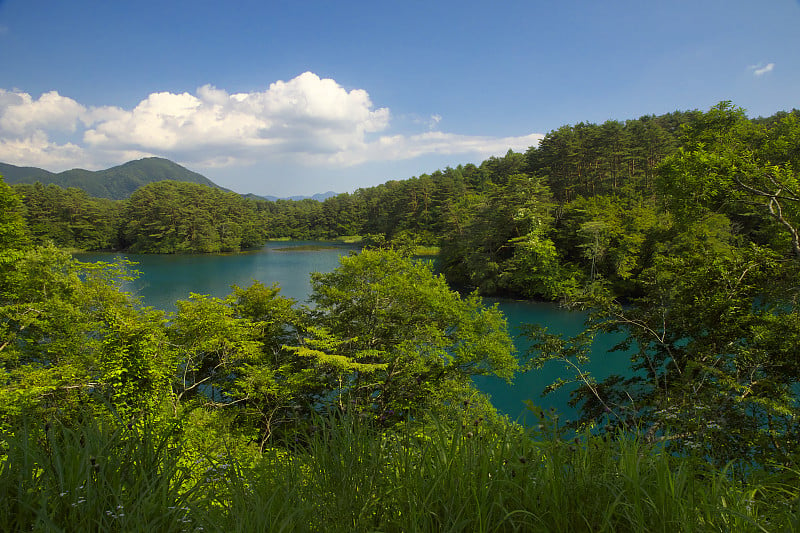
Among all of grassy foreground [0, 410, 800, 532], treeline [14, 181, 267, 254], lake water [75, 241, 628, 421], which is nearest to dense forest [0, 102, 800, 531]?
grassy foreground [0, 410, 800, 532]

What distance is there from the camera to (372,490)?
4.60ft

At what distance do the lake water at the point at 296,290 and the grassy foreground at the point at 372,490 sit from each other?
462mm

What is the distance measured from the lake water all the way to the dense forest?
2.00 ft

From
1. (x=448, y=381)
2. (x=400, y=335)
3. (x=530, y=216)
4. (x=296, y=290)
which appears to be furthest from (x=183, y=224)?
(x=448, y=381)

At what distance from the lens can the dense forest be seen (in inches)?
50.9

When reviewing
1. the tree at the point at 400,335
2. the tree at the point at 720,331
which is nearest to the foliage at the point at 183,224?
the tree at the point at 400,335

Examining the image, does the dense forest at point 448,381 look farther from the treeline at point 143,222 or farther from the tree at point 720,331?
the treeline at point 143,222

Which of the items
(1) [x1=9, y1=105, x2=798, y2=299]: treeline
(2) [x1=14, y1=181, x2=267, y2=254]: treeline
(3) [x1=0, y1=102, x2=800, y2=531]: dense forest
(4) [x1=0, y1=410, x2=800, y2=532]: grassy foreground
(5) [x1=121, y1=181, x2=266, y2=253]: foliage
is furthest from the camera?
(5) [x1=121, y1=181, x2=266, y2=253]: foliage

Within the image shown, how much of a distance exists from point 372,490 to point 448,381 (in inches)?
417

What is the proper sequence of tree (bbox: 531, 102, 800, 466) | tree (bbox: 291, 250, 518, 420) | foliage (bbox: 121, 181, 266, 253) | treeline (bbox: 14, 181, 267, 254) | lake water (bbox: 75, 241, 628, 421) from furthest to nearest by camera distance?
1. foliage (bbox: 121, 181, 266, 253)
2. treeline (bbox: 14, 181, 267, 254)
3. lake water (bbox: 75, 241, 628, 421)
4. tree (bbox: 291, 250, 518, 420)
5. tree (bbox: 531, 102, 800, 466)

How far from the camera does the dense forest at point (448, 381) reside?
50.9 inches

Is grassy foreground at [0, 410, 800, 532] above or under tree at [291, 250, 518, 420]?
above

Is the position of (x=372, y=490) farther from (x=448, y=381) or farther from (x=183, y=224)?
(x=183, y=224)

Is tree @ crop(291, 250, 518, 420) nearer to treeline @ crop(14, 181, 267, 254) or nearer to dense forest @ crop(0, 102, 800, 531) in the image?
dense forest @ crop(0, 102, 800, 531)
